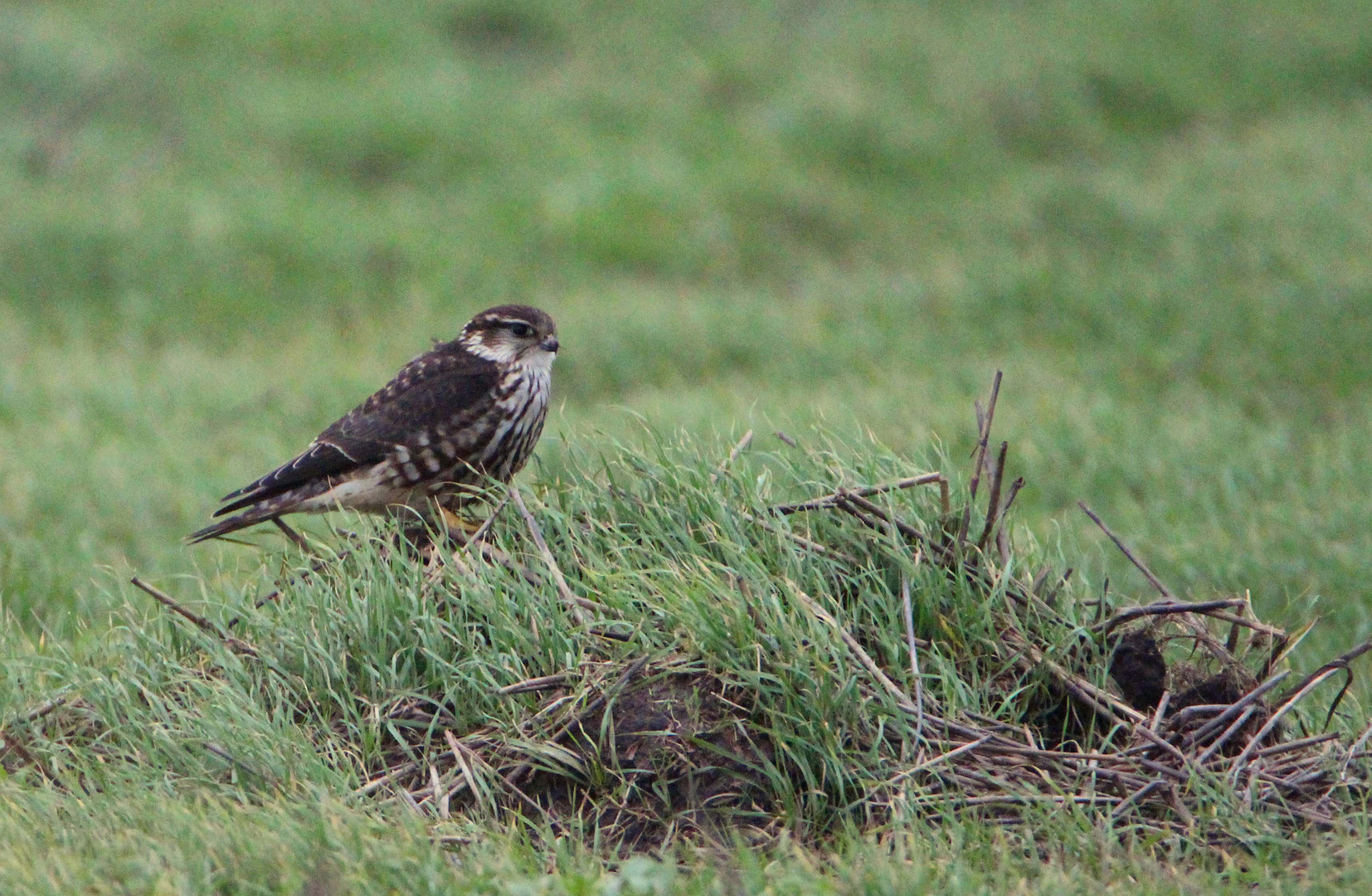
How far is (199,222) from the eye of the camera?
1112 centimetres

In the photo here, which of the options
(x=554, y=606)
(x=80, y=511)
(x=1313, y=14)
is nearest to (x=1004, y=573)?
(x=554, y=606)

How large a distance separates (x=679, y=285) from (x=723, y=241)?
65 cm

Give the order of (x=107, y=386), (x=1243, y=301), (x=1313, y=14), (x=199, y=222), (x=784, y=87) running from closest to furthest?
(x=107, y=386) → (x=1243, y=301) → (x=199, y=222) → (x=784, y=87) → (x=1313, y=14)

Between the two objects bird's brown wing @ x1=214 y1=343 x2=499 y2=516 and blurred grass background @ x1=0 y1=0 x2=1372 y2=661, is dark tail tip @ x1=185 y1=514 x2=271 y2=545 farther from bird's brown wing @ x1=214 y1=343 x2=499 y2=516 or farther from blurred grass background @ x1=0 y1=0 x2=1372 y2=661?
blurred grass background @ x1=0 y1=0 x2=1372 y2=661

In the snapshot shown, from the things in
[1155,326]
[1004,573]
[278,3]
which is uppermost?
[278,3]

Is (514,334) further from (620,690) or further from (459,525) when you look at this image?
(620,690)

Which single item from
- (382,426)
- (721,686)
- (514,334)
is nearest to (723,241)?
(514,334)

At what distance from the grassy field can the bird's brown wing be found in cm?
31

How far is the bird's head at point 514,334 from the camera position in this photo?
5.62 m

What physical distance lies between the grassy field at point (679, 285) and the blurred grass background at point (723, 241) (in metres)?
0.04

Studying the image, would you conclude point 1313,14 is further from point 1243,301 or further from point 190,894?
point 190,894

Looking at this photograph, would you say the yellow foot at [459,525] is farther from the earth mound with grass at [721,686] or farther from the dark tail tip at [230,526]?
the dark tail tip at [230,526]

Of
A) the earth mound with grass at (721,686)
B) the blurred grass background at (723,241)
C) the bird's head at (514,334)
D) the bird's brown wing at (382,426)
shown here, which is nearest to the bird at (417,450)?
the bird's brown wing at (382,426)

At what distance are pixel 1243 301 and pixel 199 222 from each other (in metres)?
7.11
